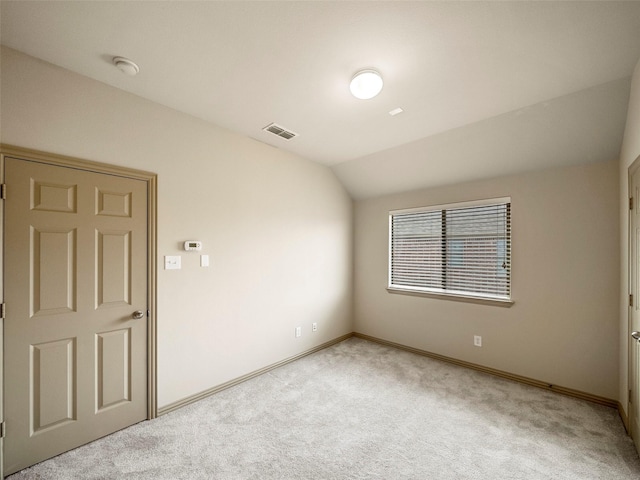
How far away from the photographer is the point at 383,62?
1863 millimetres

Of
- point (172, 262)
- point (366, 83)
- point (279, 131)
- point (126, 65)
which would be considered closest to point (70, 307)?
point (172, 262)

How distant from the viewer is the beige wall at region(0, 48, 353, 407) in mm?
1961

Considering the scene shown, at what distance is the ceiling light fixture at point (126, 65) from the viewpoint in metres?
1.86

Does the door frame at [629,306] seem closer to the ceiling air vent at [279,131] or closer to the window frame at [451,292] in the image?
the window frame at [451,292]

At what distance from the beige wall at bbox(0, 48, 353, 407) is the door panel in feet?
A: 0.67

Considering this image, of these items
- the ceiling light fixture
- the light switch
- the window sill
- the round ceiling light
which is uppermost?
the ceiling light fixture

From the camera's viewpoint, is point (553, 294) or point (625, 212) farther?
point (553, 294)

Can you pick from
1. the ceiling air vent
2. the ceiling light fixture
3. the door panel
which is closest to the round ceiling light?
the ceiling air vent

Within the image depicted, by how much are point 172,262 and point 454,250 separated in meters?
3.40

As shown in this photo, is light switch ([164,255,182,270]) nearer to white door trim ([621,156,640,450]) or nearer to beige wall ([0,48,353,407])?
beige wall ([0,48,353,407])

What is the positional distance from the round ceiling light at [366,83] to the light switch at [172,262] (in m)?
2.12

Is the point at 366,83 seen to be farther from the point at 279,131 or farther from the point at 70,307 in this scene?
the point at 70,307

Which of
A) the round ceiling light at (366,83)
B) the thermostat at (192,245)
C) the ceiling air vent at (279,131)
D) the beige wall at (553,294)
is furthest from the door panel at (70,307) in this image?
the beige wall at (553,294)

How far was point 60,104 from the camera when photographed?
1961 millimetres
